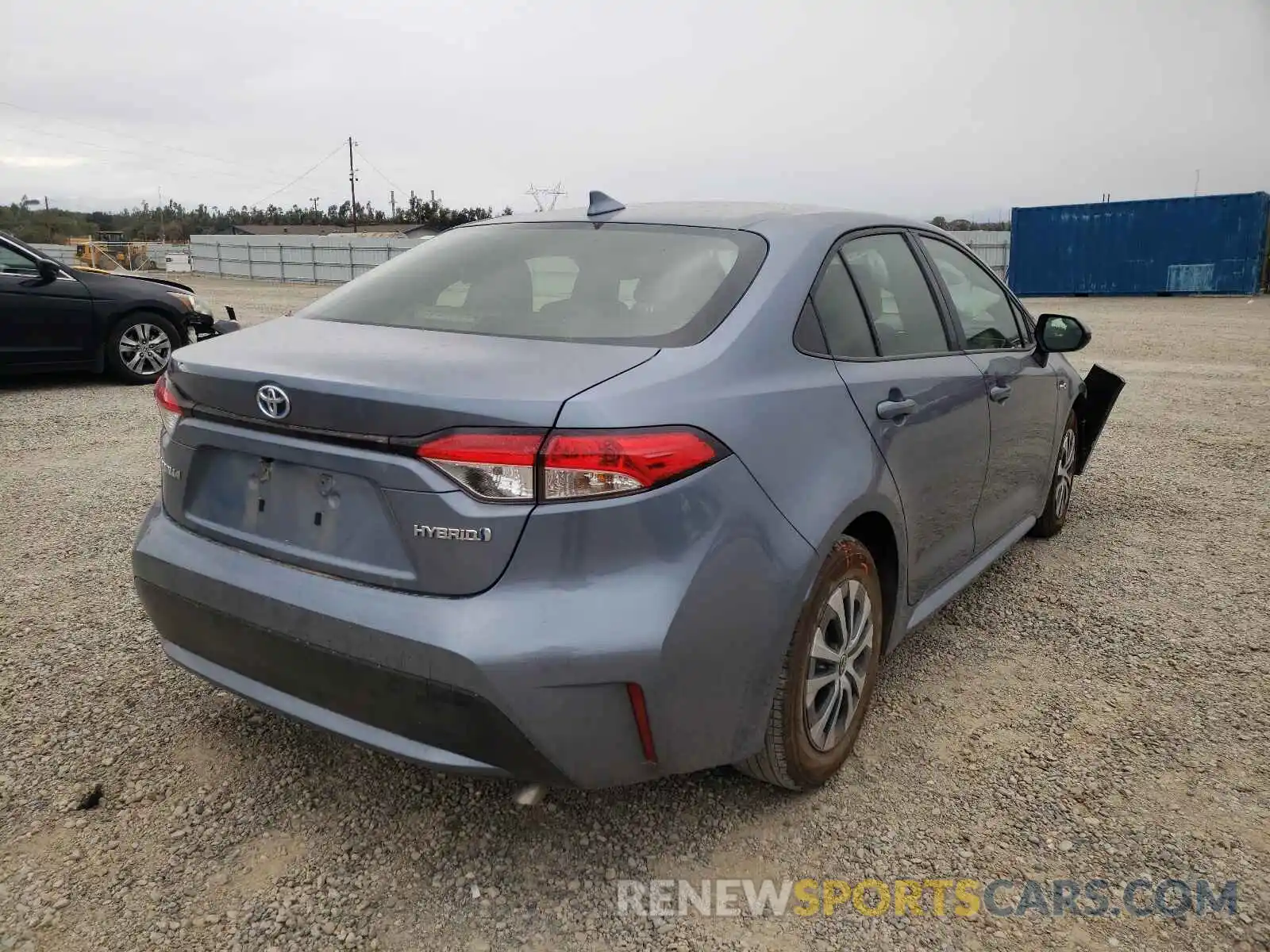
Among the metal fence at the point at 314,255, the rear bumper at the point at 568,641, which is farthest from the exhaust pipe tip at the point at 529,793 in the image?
the metal fence at the point at 314,255

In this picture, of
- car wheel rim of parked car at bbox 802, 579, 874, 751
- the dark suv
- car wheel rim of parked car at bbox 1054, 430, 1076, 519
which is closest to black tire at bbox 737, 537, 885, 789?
car wheel rim of parked car at bbox 802, 579, 874, 751

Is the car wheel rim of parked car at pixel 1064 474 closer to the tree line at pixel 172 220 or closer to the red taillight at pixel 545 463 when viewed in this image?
the red taillight at pixel 545 463

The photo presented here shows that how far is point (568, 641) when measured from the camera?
1.89m

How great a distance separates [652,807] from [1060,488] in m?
3.09

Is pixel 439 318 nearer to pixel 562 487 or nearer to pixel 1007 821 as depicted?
pixel 562 487

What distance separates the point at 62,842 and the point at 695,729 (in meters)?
1.60

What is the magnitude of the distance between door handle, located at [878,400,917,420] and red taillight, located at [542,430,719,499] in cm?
91

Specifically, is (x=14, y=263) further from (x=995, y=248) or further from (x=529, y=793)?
(x=995, y=248)

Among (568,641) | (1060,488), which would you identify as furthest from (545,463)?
(1060,488)

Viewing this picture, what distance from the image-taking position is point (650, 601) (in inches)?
76.0

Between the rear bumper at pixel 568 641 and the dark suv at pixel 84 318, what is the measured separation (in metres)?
6.67

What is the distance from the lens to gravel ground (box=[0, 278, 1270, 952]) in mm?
2107

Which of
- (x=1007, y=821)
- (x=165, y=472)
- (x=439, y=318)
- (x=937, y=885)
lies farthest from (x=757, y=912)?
(x=165, y=472)

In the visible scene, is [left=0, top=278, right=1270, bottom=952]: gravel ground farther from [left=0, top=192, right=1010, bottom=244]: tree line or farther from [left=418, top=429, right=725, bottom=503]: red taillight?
[left=0, top=192, right=1010, bottom=244]: tree line
